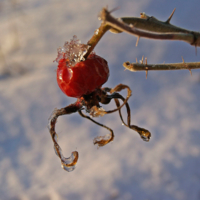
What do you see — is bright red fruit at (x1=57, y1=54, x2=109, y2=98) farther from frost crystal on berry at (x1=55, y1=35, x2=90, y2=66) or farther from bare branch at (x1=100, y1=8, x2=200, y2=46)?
bare branch at (x1=100, y1=8, x2=200, y2=46)

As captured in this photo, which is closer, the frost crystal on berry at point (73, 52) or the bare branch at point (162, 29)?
the bare branch at point (162, 29)

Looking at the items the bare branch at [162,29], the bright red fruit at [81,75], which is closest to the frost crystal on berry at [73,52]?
the bright red fruit at [81,75]

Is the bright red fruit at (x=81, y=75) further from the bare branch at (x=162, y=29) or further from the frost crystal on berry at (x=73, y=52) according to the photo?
the bare branch at (x=162, y=29)

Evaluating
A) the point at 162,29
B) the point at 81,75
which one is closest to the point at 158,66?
the point at 162,29

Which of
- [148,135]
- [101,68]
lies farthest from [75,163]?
[101,68]

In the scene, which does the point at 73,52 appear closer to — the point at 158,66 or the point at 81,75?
the point at 81,75

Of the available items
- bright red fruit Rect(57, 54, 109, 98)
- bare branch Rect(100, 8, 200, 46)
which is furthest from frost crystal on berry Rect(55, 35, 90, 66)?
bare branch Rect(100, 8, 200, 46)
